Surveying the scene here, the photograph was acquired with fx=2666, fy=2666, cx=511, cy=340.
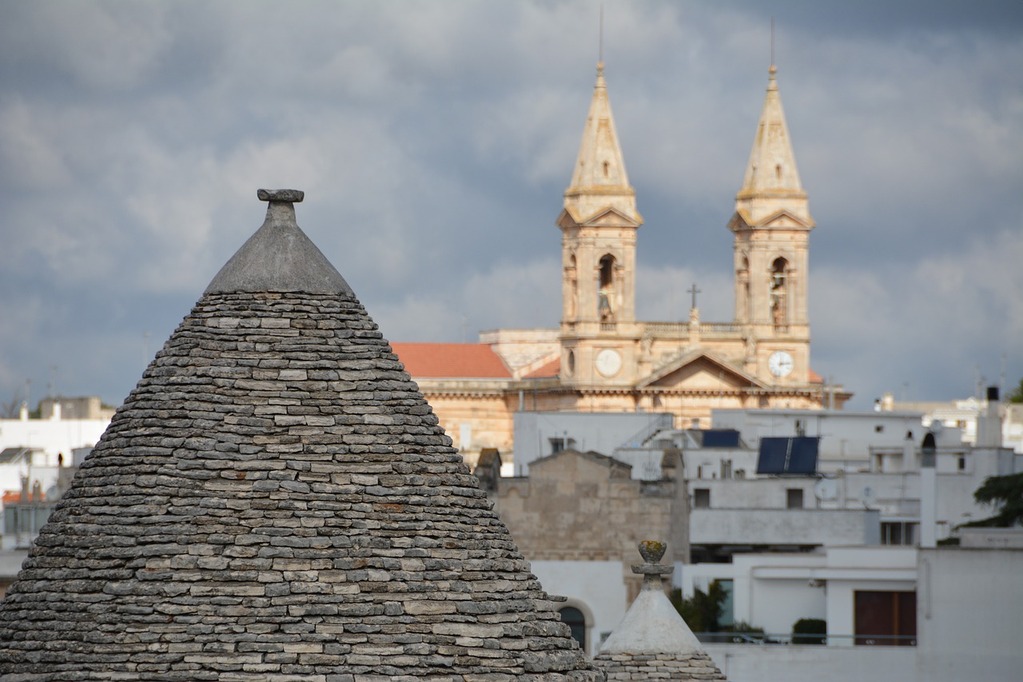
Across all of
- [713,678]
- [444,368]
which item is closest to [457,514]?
[713,678]

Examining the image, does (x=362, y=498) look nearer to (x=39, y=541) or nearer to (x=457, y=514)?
(x=457, y=514)

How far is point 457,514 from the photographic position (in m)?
12.7

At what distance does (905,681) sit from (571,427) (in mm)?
35339

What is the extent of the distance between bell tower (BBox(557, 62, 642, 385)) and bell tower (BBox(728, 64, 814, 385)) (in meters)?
6.13

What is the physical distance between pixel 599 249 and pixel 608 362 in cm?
597

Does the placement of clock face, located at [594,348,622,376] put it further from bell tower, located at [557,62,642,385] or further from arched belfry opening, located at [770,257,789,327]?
arched belfry opening, located at [770,257,789,327]

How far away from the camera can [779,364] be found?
141 m

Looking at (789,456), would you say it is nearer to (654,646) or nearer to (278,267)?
(654,646)

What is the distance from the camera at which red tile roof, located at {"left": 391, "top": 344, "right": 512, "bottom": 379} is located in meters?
153

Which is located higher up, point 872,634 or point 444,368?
point 444,368

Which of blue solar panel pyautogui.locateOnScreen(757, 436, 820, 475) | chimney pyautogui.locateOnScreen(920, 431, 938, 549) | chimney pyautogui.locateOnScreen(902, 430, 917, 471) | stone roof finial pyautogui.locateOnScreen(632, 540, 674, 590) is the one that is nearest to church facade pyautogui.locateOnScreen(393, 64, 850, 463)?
chimney pyautogui.locateOnScreen(902, 430, 917, 471)

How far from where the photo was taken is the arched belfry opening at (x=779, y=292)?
142625mm

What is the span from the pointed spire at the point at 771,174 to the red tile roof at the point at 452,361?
67.8 feet

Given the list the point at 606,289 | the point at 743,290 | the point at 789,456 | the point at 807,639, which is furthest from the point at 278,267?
the point at 743,290
